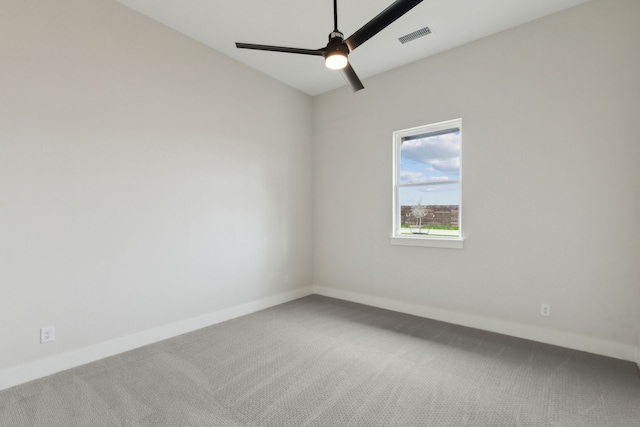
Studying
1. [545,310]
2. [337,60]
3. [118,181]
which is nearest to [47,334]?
[118,181]

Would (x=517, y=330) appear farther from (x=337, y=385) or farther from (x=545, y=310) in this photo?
(x=337, y=385)

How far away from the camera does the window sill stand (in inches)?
138

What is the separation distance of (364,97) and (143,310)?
370cm

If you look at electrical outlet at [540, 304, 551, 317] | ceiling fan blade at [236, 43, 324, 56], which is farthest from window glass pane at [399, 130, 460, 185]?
ceiling fan blade at [236, 43, 324, 56]

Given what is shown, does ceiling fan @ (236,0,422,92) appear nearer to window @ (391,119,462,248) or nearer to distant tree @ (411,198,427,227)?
window @ (391,119,462,248)

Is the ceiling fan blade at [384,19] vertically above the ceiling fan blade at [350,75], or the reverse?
the ceiling fan blade at [384,19]

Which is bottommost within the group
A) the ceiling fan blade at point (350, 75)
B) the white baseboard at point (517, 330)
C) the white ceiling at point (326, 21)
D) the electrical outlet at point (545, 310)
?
the white baseboard at point (517, 330)

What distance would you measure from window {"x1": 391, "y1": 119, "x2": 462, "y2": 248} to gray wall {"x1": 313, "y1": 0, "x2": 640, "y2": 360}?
12 centimetres

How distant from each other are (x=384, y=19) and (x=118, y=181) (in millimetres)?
2572

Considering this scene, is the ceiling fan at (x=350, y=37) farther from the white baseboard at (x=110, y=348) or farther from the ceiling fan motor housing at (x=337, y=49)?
the white baseboard at (x=110, y=348)

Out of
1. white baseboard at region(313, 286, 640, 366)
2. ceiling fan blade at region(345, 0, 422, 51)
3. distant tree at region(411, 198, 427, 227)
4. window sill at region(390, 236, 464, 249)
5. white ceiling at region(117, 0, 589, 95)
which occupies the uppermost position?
white ceiling at region(117, 0, 589, 95)

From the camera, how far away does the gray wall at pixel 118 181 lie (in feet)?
Answer: 7.58

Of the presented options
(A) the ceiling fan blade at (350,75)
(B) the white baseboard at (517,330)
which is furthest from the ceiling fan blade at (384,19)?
(B) the white baseboard at (517,330)

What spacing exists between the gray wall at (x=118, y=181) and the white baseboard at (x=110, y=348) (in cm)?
2
